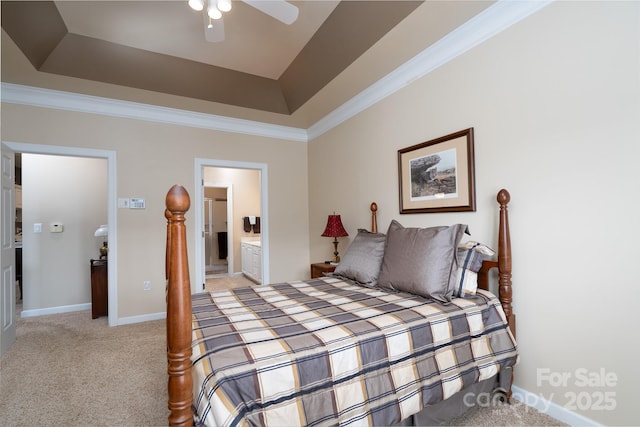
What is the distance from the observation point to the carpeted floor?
1779 millimetres

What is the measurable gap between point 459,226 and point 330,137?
2.47 meters

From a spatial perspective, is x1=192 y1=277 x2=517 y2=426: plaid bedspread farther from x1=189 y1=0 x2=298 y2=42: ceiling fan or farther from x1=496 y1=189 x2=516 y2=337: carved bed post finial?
x1=189 y1=0 x2=298 y2=42: ceiling fan


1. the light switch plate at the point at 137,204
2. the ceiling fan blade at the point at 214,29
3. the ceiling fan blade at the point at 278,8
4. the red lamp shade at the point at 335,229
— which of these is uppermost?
the ceiling fan blade at the point at 278,8

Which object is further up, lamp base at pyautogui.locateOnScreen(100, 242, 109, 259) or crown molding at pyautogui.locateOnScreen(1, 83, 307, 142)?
crown molding at pyautogui.locateOnScreen(1, 83, 307, 142)

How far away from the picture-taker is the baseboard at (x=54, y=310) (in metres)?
3.76

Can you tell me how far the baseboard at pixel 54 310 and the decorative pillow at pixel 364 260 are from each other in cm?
384

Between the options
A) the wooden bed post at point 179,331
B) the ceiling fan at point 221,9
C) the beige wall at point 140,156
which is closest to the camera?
the wooden bed post at point 179,331

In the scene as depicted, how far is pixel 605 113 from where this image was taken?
1554mm

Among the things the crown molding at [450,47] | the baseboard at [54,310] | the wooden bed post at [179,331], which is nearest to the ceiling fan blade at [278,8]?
the crown molding at [450,47]

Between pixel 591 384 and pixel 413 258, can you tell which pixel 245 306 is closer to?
pixel 413 258

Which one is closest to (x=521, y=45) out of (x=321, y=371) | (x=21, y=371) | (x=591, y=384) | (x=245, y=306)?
(x=591, y=384)

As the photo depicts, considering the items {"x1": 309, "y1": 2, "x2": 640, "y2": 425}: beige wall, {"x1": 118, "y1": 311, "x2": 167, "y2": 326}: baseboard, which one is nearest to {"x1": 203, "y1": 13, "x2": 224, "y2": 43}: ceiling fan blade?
{"x1": 309, "y1": 2, "x2": 640, "y2": 425}: beige wall

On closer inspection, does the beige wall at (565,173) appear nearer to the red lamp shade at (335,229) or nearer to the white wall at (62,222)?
the red lamp shade at (335,229)

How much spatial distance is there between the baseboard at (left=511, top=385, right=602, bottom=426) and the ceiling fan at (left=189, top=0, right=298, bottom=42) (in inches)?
112
